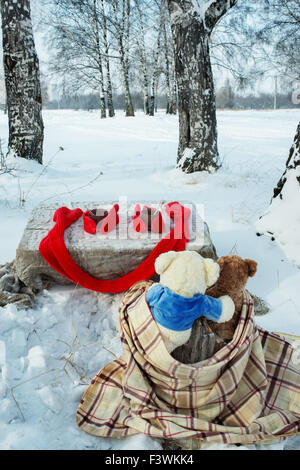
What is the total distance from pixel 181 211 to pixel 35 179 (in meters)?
2.78

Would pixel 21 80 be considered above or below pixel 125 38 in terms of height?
below

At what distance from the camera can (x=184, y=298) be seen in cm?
144

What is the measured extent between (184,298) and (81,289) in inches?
50.0

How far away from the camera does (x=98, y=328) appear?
229cm

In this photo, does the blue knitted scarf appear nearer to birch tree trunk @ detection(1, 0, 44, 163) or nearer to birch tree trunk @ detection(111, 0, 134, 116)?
birch tree trunk @ detection(1, 0, 44, 163)

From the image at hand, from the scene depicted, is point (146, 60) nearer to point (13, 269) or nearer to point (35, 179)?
point (35, 179)

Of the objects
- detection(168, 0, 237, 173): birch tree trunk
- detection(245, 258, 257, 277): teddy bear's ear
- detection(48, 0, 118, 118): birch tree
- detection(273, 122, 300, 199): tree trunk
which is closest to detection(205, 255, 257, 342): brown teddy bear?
detection(245, 258, 257, 277): teddy bear's ear

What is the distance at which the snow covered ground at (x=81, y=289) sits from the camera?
63.5 inches

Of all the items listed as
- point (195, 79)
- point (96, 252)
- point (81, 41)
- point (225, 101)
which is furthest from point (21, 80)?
point (225, 101)

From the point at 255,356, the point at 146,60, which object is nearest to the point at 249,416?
the point at 255,356

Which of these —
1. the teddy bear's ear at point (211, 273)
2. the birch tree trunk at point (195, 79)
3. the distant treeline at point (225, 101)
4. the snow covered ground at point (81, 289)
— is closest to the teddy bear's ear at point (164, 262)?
the teddy bear's ear at point (211, 273)

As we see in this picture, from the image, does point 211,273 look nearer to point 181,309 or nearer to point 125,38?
point 181,309

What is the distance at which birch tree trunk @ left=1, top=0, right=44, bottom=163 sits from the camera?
479 cm

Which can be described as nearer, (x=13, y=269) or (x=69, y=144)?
(x=13, y=269)
